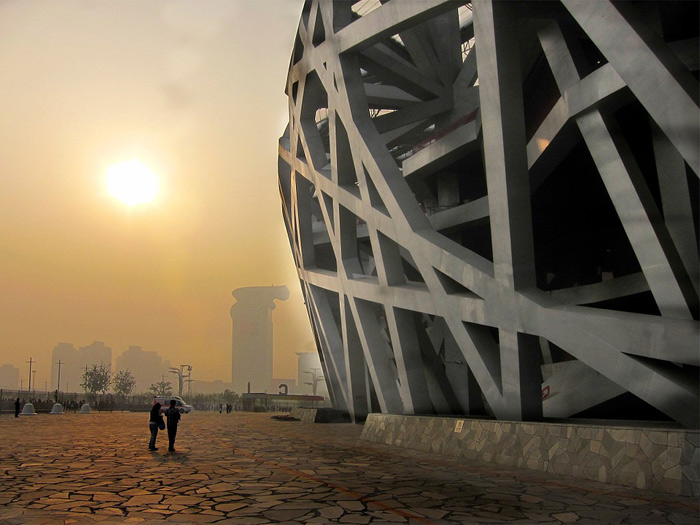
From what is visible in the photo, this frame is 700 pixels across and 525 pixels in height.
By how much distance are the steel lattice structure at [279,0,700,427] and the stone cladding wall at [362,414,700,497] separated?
0.78m

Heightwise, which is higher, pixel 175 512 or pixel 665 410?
pixel 665 410

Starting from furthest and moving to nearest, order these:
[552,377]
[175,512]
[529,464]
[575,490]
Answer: [552,377] → [529,464] → [575,490] → [175,512]

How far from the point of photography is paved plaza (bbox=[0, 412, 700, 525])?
6520mm

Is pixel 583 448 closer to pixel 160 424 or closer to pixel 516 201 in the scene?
pixel 516 201

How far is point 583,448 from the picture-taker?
9406 mm

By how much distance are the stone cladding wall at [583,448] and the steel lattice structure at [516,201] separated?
776mm

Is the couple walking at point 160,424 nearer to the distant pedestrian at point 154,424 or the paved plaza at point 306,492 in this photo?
the distant pedestrian at point 154,424

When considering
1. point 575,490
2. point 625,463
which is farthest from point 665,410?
point 575,490

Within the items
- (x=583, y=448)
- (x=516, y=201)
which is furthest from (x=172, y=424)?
(x=583, y=448)

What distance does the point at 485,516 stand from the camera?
6465 millimetres

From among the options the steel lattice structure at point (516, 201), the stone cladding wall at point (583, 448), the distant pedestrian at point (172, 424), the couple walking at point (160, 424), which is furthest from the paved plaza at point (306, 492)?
the steel lattice structure at point (516, 201)

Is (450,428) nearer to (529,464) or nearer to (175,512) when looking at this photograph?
(529,464)

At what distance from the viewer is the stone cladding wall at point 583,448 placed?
7781 millimetres

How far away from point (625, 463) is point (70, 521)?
662 cm
